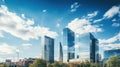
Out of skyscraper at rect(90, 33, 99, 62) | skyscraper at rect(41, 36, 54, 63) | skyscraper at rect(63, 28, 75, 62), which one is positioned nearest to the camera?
skyscraper at rect(41, 36, 54, 63)

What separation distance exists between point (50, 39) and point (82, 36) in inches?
170

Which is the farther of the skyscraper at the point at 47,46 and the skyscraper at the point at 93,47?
the skyscraper at the point at 93,47

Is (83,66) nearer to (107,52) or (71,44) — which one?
(107,52)

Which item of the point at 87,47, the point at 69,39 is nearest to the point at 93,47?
the point at 87,47

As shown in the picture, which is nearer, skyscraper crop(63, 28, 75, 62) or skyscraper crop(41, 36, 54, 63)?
skyscraper crop(41, 36, 54, 63)

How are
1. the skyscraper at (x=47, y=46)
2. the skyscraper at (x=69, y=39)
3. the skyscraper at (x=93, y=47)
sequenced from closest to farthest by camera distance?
the skyscraper at (x=47, y=46) → the skyscraper at (x=93, y=47) → the skyscraper at (x=69, y=39)

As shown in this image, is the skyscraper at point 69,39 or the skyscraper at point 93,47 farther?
the skyscraper at point 69,39

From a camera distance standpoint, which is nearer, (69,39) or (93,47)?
(93,47)

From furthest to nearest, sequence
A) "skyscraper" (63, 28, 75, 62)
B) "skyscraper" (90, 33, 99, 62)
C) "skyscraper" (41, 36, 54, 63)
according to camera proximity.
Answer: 1. "skyscraper" (63, 28, 75, 62)
2. "skyscraper" (90, 33, 99, 62)
3. "skyscraper" (41, 36, 54, 63)

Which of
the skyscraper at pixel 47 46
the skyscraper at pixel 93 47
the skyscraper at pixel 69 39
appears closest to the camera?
the skyscraper at pixel 47 46

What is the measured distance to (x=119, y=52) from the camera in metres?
29.7

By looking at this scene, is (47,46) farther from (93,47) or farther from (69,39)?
(69,39)

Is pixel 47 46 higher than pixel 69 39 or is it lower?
lower

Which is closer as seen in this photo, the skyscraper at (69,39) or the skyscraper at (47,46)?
the skyscraper at (47,46)
